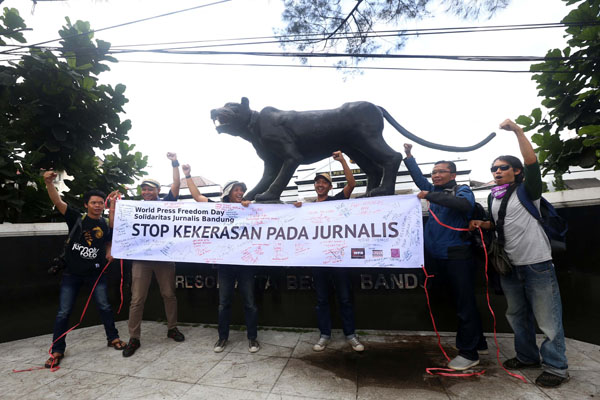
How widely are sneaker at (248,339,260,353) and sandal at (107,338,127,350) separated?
5.87 ft

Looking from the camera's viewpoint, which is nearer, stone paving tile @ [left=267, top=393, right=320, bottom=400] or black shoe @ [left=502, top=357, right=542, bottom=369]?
stone paving tile @ [left=267, top=393, right=320, bottom=400]

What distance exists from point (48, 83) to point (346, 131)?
613 cm

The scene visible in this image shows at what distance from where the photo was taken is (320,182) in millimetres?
3891

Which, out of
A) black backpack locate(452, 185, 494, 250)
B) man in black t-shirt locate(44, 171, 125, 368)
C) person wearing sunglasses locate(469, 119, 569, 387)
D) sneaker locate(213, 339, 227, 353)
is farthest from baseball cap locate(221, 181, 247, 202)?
person wearing sunglasses locate(469, 119, 569, 387)

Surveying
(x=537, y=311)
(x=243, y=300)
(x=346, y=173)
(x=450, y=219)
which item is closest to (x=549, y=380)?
(x=537, y=311)

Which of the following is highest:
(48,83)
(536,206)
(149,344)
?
(48,83)

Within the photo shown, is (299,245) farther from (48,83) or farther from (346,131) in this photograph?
(48,83)

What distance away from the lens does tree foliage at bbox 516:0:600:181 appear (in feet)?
14.3

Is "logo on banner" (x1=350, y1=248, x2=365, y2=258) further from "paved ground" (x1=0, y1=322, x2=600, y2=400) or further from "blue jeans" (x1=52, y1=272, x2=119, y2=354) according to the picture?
"blue jeans" (x1=52, y1=272, x2=119, y2=354)

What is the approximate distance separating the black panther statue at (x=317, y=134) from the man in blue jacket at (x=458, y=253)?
2.31ft

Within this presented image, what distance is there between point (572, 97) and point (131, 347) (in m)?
8.07

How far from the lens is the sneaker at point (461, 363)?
2.93 m

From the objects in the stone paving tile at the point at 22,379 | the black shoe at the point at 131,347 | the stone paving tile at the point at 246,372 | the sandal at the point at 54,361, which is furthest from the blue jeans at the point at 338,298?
the sandal at the point at 54,361

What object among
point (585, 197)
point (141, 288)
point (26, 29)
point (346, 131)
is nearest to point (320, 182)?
point (346, 131)
